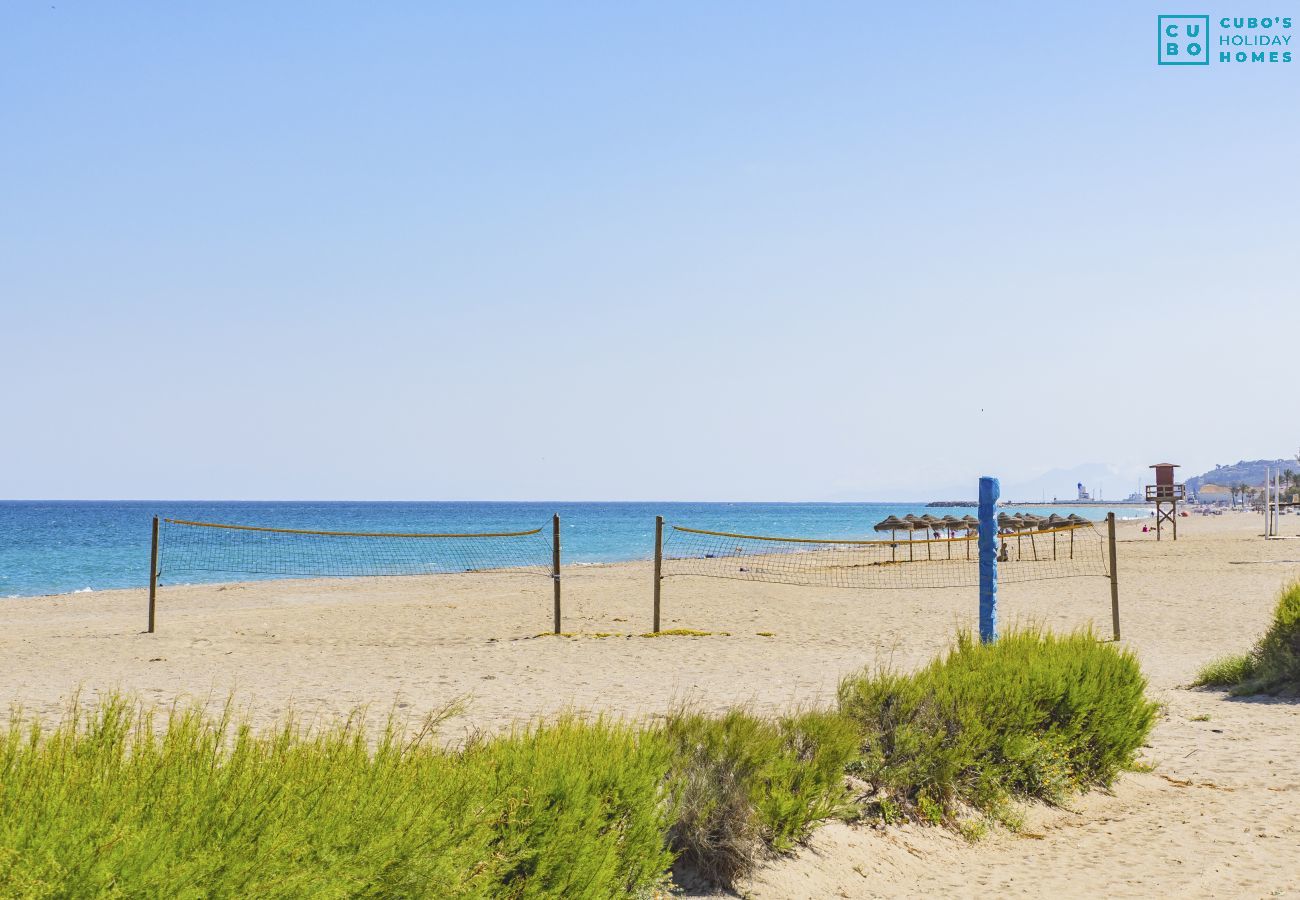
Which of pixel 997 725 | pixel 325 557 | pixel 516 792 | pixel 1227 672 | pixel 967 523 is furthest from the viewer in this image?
pixel 325 557

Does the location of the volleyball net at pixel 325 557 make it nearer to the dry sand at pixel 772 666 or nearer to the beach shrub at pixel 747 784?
the dry sand at pixel 772 666

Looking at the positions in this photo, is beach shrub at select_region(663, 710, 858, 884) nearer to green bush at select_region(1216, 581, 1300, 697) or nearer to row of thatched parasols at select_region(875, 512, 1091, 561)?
green bush at select_region(1216, 581, 1300, 697)

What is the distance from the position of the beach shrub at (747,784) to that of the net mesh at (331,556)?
2277cm

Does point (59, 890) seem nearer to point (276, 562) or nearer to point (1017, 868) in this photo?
point (1017, 868)

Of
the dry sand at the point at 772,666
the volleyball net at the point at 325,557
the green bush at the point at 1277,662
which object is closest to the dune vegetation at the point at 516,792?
the dry sand at the point at 772,666

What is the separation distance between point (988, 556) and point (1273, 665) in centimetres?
311

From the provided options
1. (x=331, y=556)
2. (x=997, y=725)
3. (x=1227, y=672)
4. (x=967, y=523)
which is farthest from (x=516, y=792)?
(x=331, y=556)

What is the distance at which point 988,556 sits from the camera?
9.77 m

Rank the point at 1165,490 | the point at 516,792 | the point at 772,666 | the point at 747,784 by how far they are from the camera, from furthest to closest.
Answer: the point at 1165,490
the point at 772,666
the point at 747,784
the point at 516,792

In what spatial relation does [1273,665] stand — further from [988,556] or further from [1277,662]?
[988,556]

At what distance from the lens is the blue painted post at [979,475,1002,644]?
31.7 feet

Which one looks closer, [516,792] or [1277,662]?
[516,792]

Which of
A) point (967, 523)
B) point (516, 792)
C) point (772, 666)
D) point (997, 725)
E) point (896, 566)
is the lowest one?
point (896, 566)

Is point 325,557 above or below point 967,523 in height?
below
